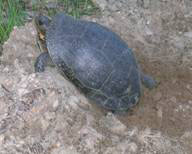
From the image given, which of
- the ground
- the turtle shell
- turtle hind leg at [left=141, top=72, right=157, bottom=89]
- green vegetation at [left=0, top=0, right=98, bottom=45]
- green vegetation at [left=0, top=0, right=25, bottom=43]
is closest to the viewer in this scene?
the ground

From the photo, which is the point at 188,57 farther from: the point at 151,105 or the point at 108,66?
the point at 108,66

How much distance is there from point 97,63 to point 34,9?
4.82 feet

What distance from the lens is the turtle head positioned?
148 inches

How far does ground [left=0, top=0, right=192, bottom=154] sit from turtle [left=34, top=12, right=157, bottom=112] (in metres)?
0.10

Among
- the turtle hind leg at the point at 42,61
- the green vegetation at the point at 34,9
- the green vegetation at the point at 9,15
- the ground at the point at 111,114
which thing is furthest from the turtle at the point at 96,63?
the green vegetation at the point at 34,9

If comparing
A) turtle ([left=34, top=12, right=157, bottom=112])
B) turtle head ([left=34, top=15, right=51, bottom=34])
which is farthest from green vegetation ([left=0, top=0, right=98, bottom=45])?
turtle ([left=34, top=12, right=157, bottom=112])

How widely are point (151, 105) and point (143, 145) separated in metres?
0.73

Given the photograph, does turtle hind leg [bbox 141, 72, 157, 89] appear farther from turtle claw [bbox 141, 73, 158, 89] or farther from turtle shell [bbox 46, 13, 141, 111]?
turtle shell [bbox 46, 13, 141, 111]

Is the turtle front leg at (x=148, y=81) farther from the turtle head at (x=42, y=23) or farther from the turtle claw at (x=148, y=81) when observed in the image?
the turtle head at (x=42, y=23)

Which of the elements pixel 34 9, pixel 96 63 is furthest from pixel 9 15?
pixel 96 63

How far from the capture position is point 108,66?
3.42 metres

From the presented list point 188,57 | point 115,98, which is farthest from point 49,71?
point 188,57

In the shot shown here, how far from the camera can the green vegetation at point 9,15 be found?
13.1 ft

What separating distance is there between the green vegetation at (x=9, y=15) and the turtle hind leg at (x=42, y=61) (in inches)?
22.3
